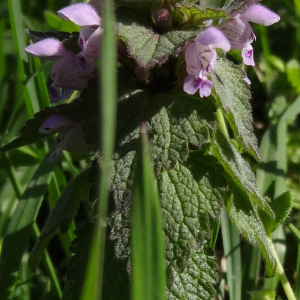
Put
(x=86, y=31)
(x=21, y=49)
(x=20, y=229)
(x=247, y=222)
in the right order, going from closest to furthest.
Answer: (x=86, y=31)
(x=247, y=222)
(x=20, y=229)
(x=21, y=49)

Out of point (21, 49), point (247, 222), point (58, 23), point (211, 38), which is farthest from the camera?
point (58, 23)

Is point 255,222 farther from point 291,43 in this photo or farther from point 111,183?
point 291,43

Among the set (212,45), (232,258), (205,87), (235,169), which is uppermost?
(212,45)

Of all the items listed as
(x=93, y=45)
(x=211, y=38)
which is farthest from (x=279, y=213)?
(x=93, y=45)

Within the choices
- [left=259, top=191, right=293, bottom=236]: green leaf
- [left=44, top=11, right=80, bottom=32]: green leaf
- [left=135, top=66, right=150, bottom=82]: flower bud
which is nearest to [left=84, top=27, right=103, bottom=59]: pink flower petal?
[left=135, top=66, right=150, bottom=82]: flower bud

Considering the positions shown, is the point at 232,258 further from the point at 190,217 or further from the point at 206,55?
the point at 206,55

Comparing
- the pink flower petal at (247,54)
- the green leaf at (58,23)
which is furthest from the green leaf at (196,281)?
the green leaf at (58,23)

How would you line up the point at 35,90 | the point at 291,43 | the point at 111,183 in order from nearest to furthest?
the point at 111,183 → the point at 35,90 → the point at 291,43

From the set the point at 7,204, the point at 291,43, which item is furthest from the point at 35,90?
the point at 291,43
